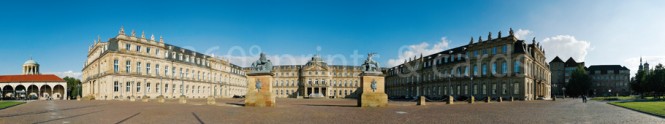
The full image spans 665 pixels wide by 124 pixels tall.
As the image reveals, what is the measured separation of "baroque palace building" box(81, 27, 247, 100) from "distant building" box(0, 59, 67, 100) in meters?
9.03

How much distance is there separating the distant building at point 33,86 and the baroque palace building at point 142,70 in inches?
355

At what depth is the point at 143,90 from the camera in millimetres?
65062

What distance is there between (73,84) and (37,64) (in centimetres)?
961

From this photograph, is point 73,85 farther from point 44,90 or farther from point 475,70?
point 475,70

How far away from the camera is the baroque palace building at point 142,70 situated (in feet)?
200

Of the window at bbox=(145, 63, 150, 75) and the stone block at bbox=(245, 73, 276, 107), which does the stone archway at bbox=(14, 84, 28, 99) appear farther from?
the stone block at bbox=(245, 73, 276, 107)

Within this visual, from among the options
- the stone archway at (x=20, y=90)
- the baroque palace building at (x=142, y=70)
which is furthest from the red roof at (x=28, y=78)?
the baroque palace building at (x=142, y=70)

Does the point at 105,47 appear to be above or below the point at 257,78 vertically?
above

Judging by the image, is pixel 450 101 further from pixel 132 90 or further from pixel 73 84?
pixel 73 84

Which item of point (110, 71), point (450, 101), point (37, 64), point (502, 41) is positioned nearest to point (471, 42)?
point (502, 41)

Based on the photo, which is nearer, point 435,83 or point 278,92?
point 435,83

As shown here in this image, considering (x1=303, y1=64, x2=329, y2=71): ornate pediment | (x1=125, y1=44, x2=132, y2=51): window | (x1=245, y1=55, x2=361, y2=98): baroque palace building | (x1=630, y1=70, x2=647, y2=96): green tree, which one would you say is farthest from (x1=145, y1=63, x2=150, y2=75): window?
(x1=630, y1=70, x2=647, y2=96): green tree

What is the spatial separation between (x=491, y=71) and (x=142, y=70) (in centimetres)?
5324

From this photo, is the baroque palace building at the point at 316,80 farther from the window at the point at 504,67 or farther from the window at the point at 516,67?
the window at the point at 516,67
